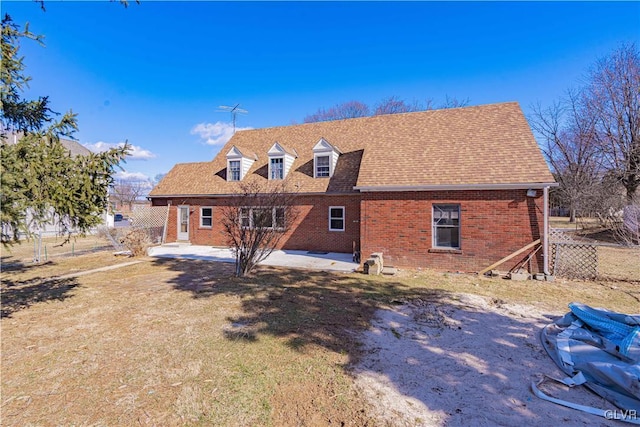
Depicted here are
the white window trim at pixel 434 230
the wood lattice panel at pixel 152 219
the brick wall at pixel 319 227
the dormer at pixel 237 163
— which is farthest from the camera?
the wood lattice panel at pixel 152 219

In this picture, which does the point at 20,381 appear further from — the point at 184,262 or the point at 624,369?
the point at 184,262

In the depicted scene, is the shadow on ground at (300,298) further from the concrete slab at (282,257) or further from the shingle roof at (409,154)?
the shingle roof at (409,154)

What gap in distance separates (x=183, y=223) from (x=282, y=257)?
329 inches

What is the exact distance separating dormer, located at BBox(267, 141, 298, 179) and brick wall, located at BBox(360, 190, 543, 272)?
20.0 feet

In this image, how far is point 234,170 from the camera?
17.3 metres

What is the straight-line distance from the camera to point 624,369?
11.6 ft

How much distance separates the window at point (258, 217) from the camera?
935 centimetres

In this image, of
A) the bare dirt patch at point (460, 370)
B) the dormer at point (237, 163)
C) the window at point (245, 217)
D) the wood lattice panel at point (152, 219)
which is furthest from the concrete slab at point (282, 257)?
the bare dirt patch at point (460, 370)

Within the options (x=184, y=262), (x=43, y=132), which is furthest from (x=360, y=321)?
(x=184, y=262)

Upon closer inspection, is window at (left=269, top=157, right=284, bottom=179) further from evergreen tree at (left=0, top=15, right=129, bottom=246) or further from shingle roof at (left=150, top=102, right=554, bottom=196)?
evergreen tree at (left=0, top=15, right=129, bottom=246)

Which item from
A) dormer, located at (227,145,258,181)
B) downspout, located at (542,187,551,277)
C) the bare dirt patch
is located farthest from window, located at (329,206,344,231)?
the bare dirt patch

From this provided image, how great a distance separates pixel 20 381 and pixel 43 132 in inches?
173

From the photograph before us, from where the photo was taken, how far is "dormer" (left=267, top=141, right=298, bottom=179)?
16.1 metres

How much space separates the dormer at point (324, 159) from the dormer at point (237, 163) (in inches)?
174
